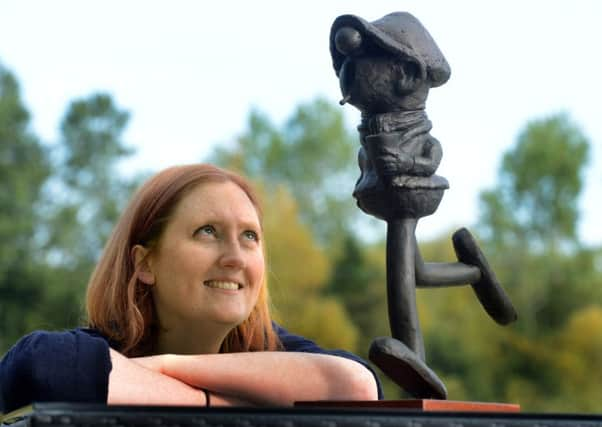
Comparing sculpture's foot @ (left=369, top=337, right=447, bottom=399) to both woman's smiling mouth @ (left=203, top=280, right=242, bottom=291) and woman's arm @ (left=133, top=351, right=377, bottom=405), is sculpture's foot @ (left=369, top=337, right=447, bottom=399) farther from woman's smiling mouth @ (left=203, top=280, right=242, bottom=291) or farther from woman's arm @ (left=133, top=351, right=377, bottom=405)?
woman's smiling mouth @ (left=203, top=280, right=242, bottom=291)

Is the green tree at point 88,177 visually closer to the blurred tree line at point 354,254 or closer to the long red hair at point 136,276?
the blurred tree line at point 354,254

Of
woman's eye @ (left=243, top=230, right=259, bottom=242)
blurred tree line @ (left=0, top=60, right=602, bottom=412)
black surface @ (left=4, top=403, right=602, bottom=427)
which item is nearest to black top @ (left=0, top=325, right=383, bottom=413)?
black surface @ (left=4, top=403, right=602, bottom=427)

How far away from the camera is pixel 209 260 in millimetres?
1908

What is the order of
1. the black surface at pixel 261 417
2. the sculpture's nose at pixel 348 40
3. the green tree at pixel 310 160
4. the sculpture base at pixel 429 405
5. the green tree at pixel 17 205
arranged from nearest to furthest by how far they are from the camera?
the black surface at pixel 261 417
the sculpture base at pixel 429 405
the sculpture's nose at pixel 348 40
the green tree at pixel 17 205
the green tree at pixel 310 160

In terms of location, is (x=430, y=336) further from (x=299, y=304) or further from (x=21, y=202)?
(x=21, y=202)

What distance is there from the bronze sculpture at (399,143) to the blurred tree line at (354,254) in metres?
17.1

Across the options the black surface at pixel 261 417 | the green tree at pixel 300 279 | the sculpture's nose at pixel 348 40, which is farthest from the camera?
the green tree at pixel 300 279

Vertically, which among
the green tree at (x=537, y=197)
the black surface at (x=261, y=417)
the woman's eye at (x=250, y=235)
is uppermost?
the woman's eye at (x=250, y=235)

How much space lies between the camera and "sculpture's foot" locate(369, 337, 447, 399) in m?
1.70

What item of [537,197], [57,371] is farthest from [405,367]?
[537,197]

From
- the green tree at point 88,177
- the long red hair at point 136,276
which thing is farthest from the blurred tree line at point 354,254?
the long red hair at point 136,276

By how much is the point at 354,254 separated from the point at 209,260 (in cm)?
2077

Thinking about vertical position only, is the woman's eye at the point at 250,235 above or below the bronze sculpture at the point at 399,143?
below

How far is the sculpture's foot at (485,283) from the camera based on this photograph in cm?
195
